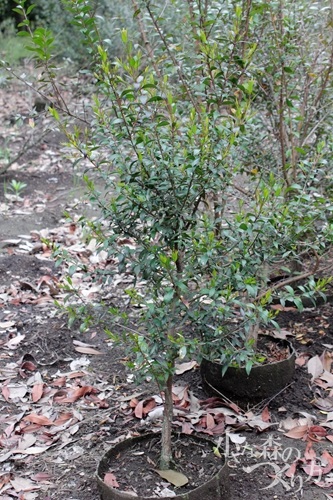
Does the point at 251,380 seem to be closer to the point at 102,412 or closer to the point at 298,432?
the point at 298,432

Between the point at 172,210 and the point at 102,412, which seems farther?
the point at 102,412

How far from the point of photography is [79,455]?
296cm

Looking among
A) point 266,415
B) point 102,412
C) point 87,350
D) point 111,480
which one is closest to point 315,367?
point 266,415

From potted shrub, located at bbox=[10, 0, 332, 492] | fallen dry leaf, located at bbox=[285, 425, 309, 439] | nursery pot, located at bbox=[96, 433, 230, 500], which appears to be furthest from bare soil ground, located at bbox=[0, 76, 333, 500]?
potted shrub, located at bbox=[10, 0, 332, 492]

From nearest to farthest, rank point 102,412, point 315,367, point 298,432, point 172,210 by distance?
point 172,210 < point 298,432 < point 102,412 < point 315,367

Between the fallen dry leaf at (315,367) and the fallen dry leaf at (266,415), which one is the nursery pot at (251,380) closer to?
the fallen dry leaf at (266,415)

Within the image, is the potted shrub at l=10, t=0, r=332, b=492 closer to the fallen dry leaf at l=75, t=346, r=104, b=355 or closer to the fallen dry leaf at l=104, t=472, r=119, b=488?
the fallen dry leaf at l=104, t=472, r=119, b=488

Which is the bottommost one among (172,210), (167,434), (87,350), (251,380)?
(87,350)

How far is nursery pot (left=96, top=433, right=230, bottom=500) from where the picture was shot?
2393mm

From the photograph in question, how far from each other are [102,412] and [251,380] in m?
0.75

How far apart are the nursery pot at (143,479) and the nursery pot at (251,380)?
0.47m

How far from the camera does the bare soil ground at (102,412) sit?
9.20ft

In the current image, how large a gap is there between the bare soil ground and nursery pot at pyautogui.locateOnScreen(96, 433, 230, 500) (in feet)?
0.48

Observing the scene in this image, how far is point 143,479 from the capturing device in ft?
8.51
